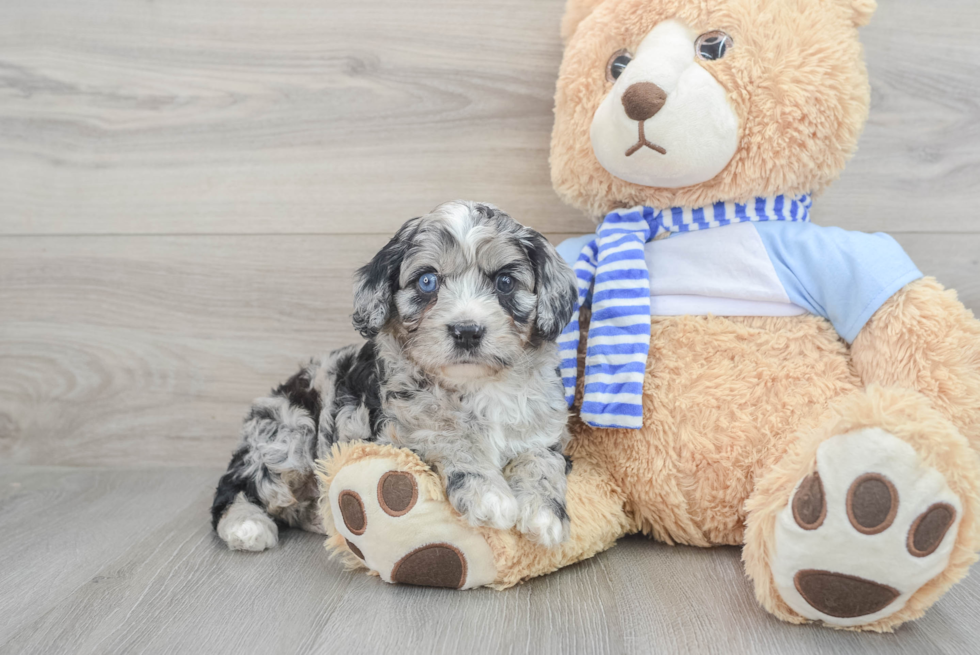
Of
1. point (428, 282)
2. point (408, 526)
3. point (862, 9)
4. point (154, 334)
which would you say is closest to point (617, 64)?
point (862, 9)

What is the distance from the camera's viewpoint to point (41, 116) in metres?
2.55

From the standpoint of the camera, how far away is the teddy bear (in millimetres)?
1588

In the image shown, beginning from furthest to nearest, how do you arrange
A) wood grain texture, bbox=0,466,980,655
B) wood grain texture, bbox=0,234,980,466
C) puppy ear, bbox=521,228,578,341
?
wood grain texture, bbox=0,234,980,466 < puppy ear, bbox=521,228,578,341 < wood grain texture, bbox=0,466,980,655

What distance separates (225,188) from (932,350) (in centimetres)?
220

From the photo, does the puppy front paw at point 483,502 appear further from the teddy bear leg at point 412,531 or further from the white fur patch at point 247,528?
the white fur patch at point 247,528

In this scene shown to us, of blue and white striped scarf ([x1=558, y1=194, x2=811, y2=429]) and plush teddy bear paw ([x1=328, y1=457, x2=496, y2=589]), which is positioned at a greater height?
blue and white striped scarf ([x1=558, y1=194, x2=811, y2=429])

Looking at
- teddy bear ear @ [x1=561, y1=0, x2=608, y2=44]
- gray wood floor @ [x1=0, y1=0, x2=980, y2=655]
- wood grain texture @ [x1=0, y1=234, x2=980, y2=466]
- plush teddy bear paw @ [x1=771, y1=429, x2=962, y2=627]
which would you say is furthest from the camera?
wood grain texture @ [x1=0, y1=234, x2=980, y2=466]

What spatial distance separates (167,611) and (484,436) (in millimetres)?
817

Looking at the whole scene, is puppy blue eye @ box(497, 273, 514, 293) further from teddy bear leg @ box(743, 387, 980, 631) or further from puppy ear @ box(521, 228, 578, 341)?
teddy bear leg @ box(743, 387, 980, 631)

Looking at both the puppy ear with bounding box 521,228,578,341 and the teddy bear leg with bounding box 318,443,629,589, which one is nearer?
the teddy bear leg with bounding box 318,443,629,589

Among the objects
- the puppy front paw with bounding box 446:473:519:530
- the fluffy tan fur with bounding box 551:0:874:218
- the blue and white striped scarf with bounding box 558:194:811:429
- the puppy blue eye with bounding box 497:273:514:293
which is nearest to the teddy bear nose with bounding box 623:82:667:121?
the fluffy tan fur with bounding box 551:0:874:218

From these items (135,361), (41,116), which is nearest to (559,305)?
(135,361)

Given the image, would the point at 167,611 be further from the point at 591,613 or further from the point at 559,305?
the point at 559,305

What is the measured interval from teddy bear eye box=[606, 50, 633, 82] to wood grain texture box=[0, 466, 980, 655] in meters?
1.26
